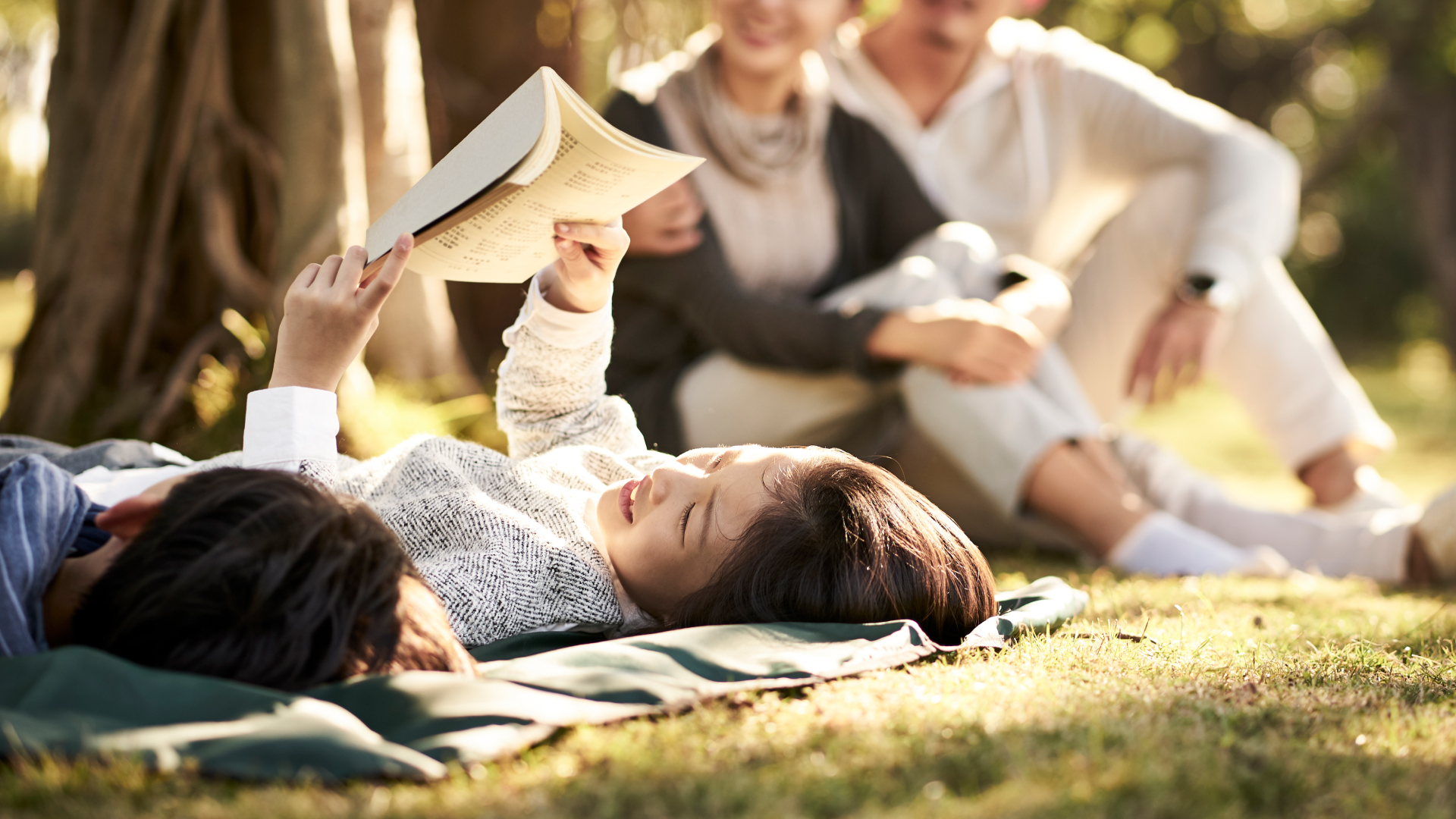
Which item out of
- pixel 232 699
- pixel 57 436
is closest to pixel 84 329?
pixel 57 436

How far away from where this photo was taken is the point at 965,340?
8.38ft

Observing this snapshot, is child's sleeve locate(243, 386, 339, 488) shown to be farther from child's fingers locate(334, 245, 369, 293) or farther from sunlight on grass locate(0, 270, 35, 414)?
sunlight on grass locate(0, 270, 35, 414)

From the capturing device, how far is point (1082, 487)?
8.42ft

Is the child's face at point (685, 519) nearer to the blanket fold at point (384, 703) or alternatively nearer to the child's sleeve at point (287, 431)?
the blanket fold at point (384, 703)

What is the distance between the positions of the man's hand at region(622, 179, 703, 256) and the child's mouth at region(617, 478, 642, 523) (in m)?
1.16

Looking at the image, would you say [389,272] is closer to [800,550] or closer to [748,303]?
[800,550]

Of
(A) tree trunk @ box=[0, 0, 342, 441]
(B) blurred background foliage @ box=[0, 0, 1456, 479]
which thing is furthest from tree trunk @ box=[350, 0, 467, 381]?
(A) tree trunk @ box=[0, 0, 342, 441]

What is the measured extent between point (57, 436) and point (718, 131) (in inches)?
75.5

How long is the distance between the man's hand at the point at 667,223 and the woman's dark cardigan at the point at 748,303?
3cm

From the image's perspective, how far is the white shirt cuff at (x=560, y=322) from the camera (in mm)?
1893

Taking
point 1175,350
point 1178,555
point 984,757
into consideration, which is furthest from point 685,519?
point 1175,350

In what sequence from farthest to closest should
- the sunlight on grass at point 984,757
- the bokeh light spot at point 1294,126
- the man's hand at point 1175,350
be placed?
1. the bokeh light spot at point 1294,126
2. the man's hand at point 1175,350
3. the sunlight on grass at point 984,757

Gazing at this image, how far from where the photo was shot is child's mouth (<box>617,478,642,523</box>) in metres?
1.69

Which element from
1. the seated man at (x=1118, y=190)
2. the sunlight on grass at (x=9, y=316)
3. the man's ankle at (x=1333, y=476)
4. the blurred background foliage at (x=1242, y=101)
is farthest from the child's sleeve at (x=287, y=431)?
the sunlight on grass at (x=9, y=316)
